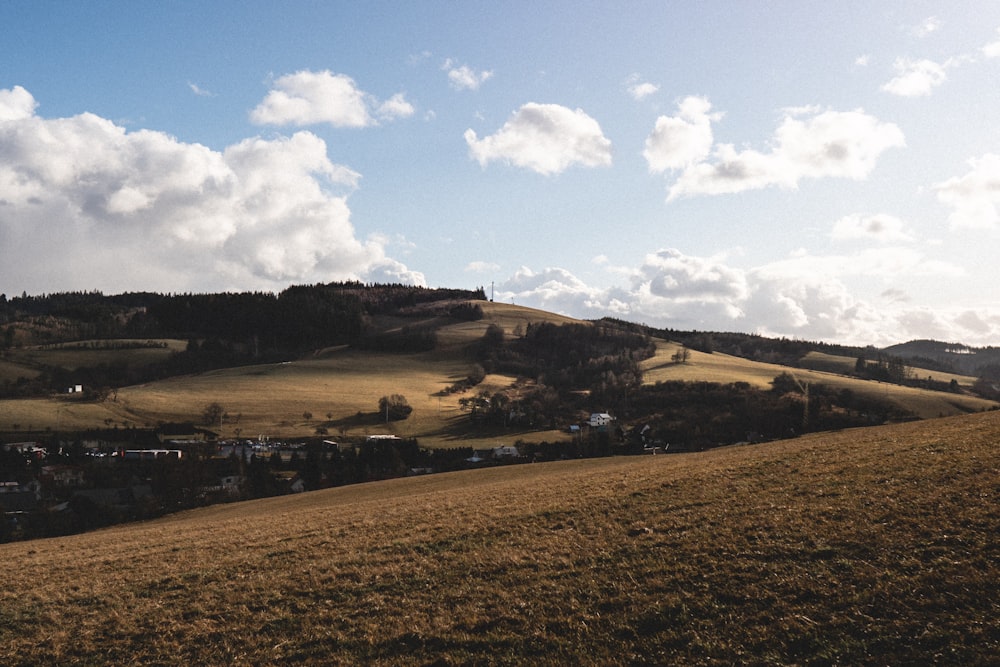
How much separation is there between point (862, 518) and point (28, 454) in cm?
12384

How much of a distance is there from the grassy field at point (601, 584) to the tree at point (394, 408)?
116538mm

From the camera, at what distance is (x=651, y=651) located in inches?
501

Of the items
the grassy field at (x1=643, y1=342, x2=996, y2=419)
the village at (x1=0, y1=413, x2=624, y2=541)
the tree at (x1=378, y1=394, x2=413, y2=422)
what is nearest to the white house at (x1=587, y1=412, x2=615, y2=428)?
the village at (x1=0, y1=413, x2=624, y2=541)

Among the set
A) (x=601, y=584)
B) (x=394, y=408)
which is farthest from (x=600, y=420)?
(x=601, y=584)

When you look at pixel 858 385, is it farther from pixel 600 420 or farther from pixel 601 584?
pixel 601 584

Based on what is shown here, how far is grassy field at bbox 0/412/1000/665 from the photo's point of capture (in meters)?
12.9

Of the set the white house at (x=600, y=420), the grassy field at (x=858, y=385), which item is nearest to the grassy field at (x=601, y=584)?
the white house at (x=600, y=420)

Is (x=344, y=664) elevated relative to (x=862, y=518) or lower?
lower

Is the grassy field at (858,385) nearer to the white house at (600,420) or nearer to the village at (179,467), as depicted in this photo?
the white house at (600,420)

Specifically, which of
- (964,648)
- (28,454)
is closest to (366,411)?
(28,454)

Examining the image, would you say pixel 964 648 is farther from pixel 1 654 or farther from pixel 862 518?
pixel 1 654

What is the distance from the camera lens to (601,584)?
54.3ft

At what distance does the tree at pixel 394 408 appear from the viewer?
5694 inches

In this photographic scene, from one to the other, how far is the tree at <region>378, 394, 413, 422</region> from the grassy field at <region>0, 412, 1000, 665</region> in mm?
116538
